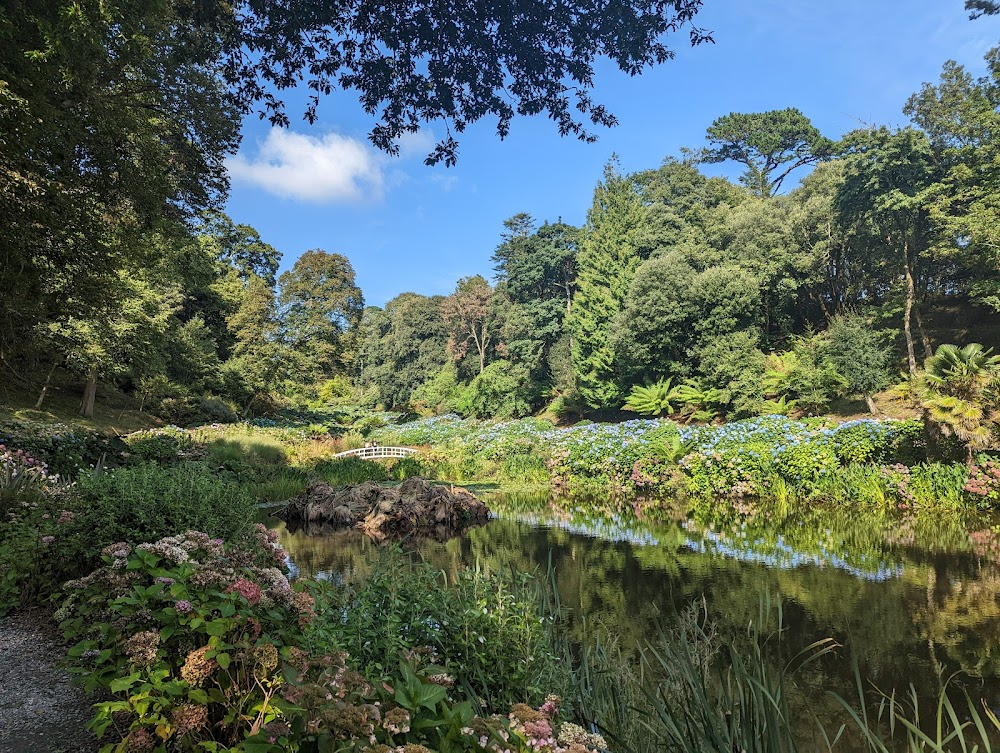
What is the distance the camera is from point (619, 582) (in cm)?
523

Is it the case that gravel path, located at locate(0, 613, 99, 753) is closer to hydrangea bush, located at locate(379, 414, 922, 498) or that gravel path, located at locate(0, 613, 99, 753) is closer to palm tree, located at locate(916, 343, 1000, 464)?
hydrangea bush, located at locate(379, 414, 922, 498)

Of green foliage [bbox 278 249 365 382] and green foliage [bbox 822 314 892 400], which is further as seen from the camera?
green foliage [bbox 278 249 365 382]

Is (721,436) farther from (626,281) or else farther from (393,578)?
(626,281)

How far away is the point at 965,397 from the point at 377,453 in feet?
49.6

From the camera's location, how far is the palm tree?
725cm

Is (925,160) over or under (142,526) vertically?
over

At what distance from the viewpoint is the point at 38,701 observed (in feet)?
7.86

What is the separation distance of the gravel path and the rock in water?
5054 mm

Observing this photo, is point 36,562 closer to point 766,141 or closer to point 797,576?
point 797,576

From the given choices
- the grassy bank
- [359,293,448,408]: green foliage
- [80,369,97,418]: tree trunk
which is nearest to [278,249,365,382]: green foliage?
[80,369,97,418]: tree trunk

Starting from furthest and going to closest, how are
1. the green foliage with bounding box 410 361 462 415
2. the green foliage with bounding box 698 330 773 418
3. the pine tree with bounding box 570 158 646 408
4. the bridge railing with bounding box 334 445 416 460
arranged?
the green foliage with bounding box 410 361 462 415
the pine tree with bounding box 570 158 646 408
the green foliage with bounding box 698 330 773 418
the bridge railing with bounding box 334 445 416 460

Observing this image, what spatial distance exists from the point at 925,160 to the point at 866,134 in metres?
2.46

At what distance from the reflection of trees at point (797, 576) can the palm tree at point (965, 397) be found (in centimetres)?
122

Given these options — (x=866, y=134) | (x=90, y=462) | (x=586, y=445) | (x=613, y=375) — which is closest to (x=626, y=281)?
(x=613, y=375)
